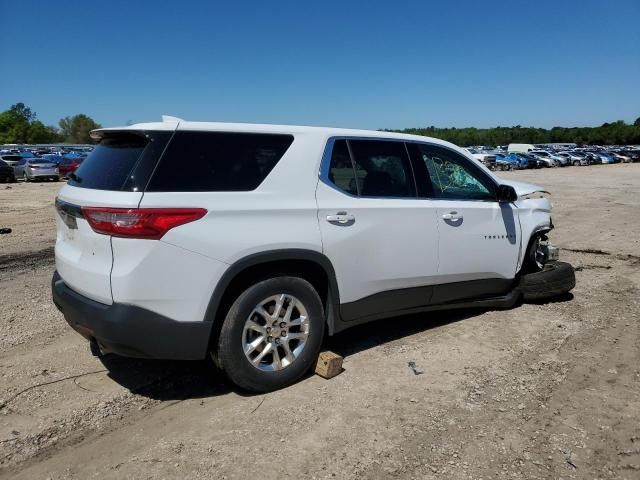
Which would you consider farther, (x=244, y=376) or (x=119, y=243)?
(x=244, y=376)

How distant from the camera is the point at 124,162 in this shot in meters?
3.29

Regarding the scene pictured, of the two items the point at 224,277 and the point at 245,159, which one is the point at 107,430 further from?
the point at 245,159

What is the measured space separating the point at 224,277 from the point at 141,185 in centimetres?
74

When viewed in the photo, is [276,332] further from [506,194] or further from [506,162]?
[506,162]

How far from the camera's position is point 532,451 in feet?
9.59

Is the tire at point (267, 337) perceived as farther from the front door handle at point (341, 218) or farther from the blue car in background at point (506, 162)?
the blue car in background at point (506, 162)

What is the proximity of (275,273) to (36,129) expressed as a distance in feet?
567

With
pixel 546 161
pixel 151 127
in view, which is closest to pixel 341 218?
pixel 151 127

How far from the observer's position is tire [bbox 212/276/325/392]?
3.35 m

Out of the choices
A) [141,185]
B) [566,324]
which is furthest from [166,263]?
[566,324]

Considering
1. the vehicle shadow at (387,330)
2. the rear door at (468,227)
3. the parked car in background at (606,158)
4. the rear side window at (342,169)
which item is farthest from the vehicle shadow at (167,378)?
the parked car in background at (606,158)

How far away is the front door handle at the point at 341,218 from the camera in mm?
3723

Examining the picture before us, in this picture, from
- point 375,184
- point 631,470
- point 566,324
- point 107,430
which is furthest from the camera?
point 566,324

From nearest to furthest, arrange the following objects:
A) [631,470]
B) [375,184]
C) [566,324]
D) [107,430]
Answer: [631,470] → [107,430] → [375,184] → [566,324]
